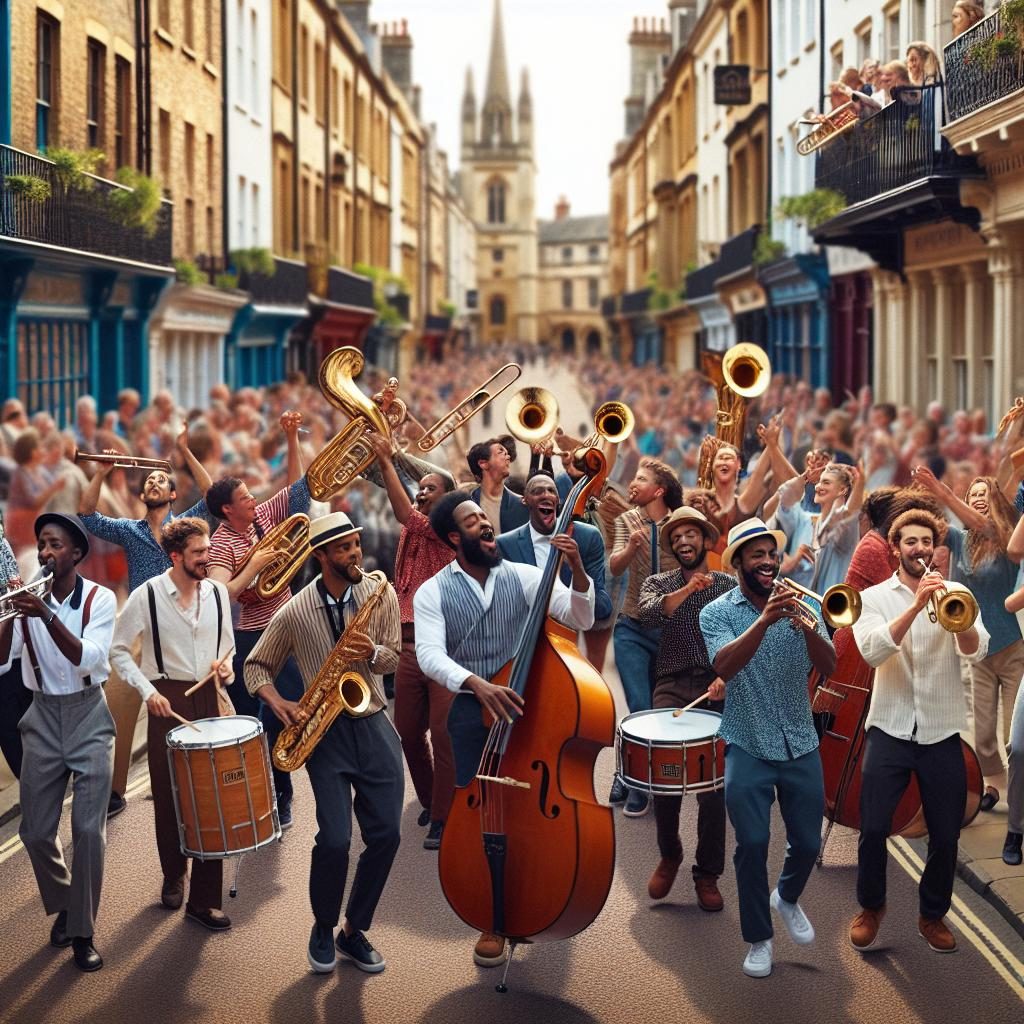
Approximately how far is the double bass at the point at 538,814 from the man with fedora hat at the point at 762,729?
25.1 inches

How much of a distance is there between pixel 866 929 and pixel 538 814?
1.51m

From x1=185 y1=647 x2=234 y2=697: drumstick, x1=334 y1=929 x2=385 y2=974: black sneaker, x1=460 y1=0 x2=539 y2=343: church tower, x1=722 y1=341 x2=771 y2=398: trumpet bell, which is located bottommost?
x1=334 y1=929 x2=385 y2=974: black sneaker

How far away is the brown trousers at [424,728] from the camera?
28.4 ft

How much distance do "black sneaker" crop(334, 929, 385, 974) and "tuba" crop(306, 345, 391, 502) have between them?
305cm

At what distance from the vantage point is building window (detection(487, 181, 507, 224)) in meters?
133

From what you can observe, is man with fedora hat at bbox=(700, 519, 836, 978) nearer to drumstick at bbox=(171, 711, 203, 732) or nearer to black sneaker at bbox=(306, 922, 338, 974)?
black sneaker at bbox=(306, 922, 338, 974)

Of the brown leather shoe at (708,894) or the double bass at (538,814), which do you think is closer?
the double bass at (538,814)

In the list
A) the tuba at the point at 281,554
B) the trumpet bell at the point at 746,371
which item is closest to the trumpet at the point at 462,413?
the trumpet bell at the point at 746,371

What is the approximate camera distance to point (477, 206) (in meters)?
133

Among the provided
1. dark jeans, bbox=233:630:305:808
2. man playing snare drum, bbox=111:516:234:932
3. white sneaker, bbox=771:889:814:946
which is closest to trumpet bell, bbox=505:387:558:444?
dark jeans, bbox=233:630:305:808

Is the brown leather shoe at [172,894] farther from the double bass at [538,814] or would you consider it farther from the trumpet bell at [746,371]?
the trumpet bell at [746,371]

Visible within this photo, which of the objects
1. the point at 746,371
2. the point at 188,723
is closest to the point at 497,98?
the point at 746,371

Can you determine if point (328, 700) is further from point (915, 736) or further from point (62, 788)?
point (915, 736)

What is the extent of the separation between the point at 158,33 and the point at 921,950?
2181 cm
